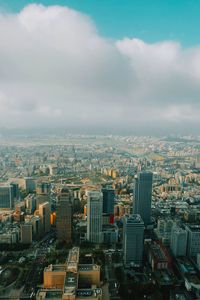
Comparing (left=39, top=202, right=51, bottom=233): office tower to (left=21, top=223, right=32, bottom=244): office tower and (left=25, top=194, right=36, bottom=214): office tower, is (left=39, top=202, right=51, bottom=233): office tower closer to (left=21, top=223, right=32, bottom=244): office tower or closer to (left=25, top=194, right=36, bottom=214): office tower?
(left=21, top=223, right=32, bottom=244): office tower

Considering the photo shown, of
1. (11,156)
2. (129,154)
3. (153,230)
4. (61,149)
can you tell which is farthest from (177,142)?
(153,230)

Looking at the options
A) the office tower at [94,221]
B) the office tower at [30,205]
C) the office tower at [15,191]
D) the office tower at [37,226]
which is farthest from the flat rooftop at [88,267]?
the office tower at [15,191]

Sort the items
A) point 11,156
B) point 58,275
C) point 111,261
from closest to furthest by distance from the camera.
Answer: point 58,275 → point 111,261 → point 11,156

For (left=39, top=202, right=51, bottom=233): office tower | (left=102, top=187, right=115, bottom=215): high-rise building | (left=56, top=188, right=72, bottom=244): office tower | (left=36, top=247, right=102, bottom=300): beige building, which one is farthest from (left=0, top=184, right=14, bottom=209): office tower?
(left=36, top=247, right=102, bottom=300): beige building

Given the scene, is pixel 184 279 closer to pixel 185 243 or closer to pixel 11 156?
pixel 185 243

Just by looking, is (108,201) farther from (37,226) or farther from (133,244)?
(133,244)

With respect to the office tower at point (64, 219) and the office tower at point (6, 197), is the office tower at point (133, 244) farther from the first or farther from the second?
the office tower at point (6, 197)
